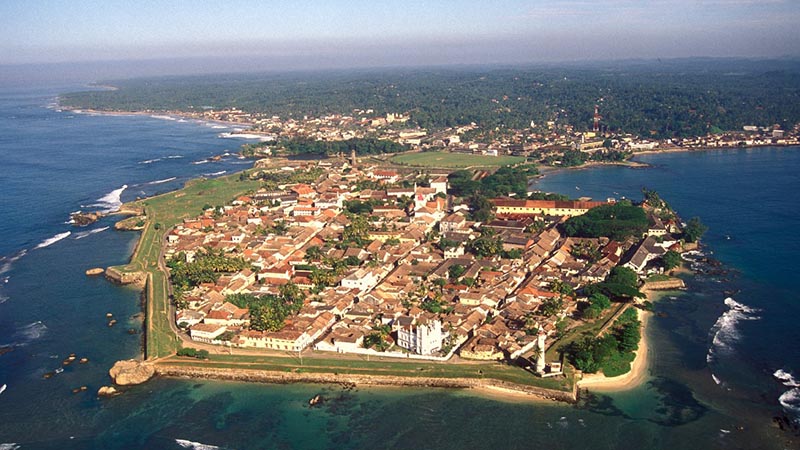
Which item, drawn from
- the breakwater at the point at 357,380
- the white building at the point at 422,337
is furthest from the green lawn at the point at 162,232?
the white building at the point at 422,337

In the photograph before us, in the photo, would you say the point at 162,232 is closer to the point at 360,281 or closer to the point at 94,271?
the point at 94,271

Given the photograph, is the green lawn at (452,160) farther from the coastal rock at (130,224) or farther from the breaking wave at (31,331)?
the breaking wave at (31,331)

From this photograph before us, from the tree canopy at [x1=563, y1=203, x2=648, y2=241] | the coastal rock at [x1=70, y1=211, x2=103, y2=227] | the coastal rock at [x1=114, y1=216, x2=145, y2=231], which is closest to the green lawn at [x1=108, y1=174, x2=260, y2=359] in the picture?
the coastal rock at [x1=114, y1=216, x2=145, y2=231]

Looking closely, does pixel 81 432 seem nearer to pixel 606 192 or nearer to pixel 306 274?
pixel 306 274

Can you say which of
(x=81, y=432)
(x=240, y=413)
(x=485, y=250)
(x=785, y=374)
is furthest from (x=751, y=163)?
(x=81, y=432)

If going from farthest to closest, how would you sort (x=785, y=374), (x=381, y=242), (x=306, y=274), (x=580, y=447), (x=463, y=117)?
1. (x=463, y=117)
2. (x=381, y=242)
3. (x=306, y=274)
4. (x=785, y=374)
5. (x=580, y=447)
